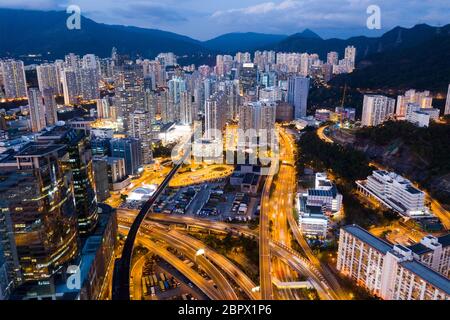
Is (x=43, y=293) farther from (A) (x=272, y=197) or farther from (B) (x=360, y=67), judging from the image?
(B) (x=360, y=67)

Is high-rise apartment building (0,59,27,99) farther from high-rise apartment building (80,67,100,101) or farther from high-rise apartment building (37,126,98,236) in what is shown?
high-rise apartment building (37,126,98,236)

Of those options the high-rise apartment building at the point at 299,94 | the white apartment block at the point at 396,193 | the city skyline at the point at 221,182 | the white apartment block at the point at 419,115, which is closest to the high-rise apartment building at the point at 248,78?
the city skyline at the point at 221,182

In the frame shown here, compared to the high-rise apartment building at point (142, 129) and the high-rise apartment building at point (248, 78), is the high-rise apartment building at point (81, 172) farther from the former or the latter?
the high-rise apartment building at point (248, 78)

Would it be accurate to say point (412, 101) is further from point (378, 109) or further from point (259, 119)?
point (259, 119)

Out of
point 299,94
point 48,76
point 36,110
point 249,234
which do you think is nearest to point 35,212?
point 249,234

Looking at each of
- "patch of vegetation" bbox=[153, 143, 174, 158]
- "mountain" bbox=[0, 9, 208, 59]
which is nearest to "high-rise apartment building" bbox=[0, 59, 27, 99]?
"mountain" bbox=[0, 9, 208, 59]

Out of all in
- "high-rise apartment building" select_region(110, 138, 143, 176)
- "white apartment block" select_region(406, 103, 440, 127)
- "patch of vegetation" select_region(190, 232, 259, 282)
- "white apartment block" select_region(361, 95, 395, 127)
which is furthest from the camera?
"white apartment block" select_region(361, 95, 395, 127)
